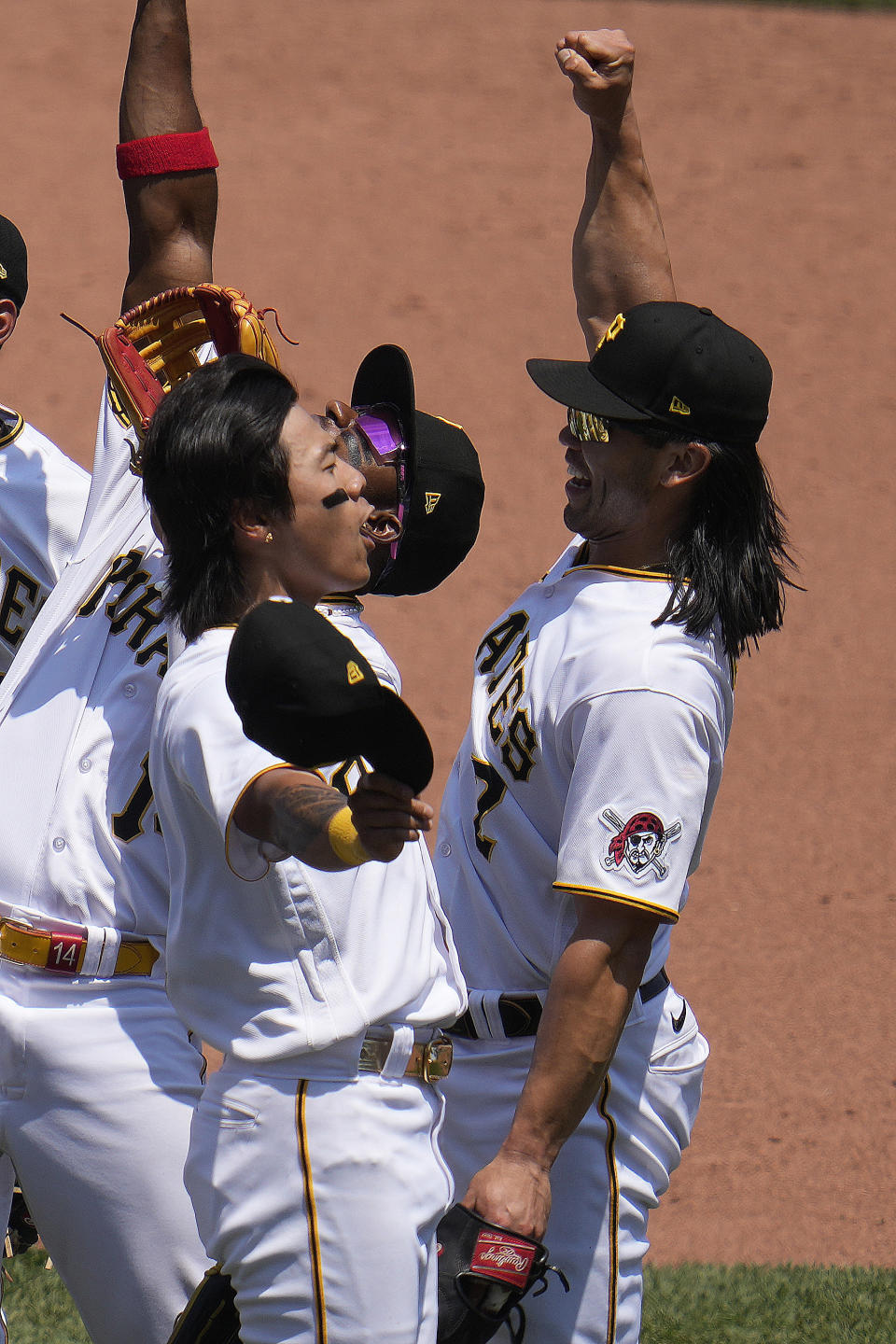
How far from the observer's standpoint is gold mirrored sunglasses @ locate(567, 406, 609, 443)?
2.74 meters

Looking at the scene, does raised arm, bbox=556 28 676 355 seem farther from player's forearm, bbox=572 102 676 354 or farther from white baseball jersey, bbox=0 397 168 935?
white baseball jersey, bbox=0 397 168 935

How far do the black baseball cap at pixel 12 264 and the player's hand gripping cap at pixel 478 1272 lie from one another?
2.16 m

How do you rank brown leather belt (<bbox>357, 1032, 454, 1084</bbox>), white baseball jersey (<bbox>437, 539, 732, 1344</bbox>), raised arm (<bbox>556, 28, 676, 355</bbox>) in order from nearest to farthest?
brown leather belt (<bbox>357, 1032, 454, 1084</bbox>), white baseball jersey (<bbox>437, 539, 732, 1344</bbox>), raised arm (<bbox>556, 28, 676, 355</bbox>)

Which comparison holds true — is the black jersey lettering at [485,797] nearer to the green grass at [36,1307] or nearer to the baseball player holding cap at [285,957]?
the baseball player holding cap at [285,957]

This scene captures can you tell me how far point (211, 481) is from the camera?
2.25 meters

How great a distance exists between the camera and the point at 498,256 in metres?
11.6

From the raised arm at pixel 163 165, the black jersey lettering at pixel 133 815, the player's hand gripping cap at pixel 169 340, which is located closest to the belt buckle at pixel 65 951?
the black jersey lettering at pixel 133 815

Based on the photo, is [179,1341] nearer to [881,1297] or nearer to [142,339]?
[142,339]

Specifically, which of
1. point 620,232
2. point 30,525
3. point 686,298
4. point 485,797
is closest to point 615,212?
point 620,232

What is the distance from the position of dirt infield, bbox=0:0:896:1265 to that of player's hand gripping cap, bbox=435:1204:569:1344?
242 centimetres

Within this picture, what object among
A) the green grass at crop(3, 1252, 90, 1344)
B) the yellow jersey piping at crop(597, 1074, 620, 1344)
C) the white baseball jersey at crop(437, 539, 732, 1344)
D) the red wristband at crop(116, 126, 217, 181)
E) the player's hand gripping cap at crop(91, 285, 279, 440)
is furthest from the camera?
the green grass at crop(3, 1252, 90, 1344)

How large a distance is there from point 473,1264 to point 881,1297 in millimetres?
2163

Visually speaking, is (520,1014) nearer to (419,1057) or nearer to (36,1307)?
(419,1057)

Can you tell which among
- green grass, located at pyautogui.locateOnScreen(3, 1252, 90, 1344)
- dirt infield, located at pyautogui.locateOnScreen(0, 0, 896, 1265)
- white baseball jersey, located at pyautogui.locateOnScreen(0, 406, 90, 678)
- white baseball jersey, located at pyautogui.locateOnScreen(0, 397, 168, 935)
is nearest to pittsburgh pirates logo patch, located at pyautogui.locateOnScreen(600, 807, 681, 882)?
white baseball jersey, located at pyautogui.locateOnScreen(0, 397, 168, 935)
